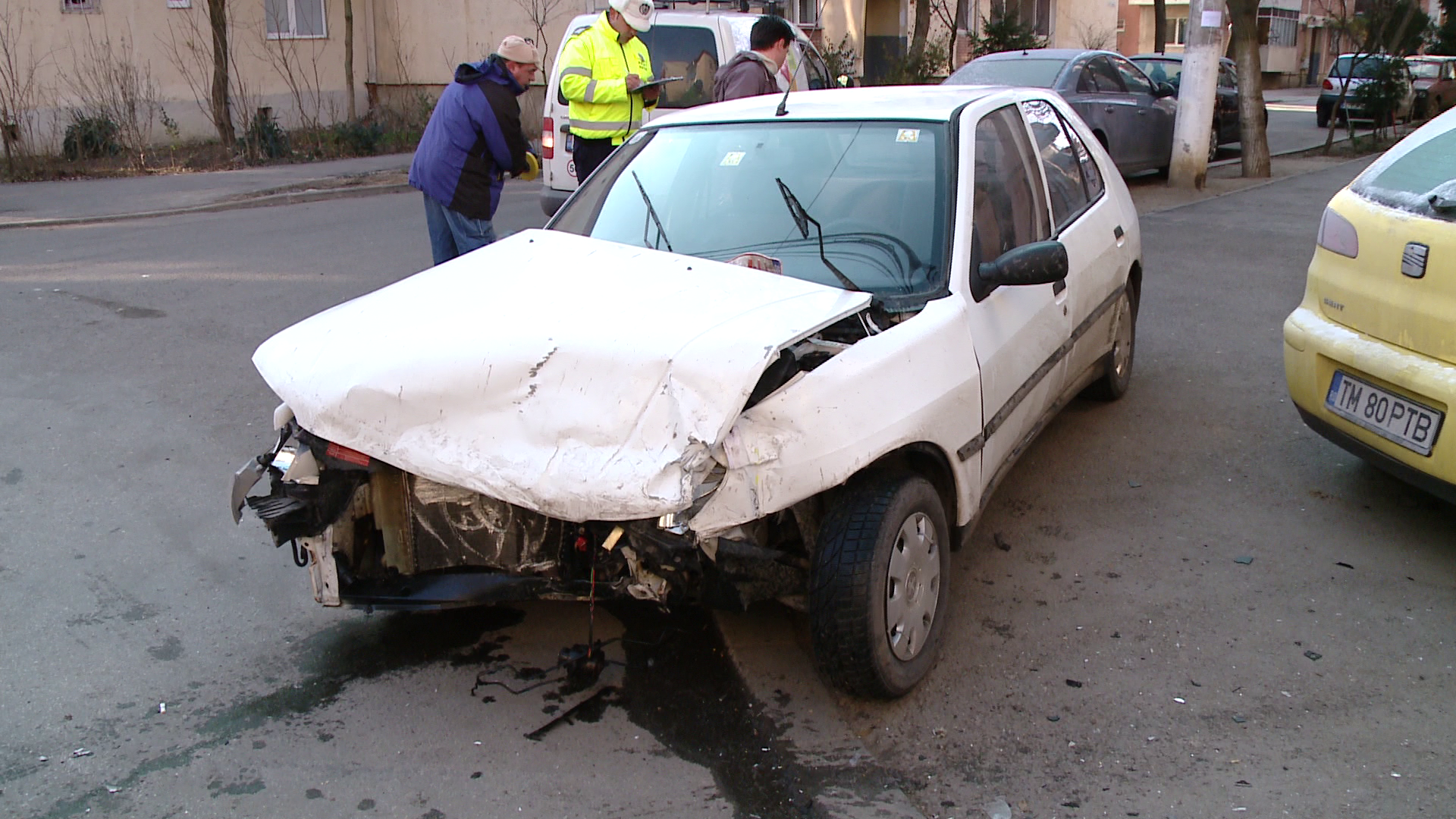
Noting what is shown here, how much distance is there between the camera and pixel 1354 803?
121 inches

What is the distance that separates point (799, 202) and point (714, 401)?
144 centimetres

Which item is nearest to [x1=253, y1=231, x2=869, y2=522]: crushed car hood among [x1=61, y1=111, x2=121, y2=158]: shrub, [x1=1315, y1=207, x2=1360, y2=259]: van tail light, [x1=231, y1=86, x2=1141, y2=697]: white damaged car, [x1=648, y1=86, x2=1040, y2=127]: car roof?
[x1=231, y1=86, x2=1141, y2=697]: white damaged car

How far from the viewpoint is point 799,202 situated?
4324 millimetres

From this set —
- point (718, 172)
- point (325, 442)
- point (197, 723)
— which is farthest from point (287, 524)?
point (718, 172)

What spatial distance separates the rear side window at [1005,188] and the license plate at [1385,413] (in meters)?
1.24

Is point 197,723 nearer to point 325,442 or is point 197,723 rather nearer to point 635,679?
point 325,442

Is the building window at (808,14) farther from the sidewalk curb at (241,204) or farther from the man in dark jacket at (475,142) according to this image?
the man in dark jacket at (475,142)

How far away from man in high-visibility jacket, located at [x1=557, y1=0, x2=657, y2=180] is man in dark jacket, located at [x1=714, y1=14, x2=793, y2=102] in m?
0.57

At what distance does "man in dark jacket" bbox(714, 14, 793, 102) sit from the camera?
314 inches

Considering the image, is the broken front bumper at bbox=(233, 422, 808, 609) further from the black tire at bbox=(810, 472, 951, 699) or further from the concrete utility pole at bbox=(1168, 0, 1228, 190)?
the concrete utility pole at bbox=(1168, 0, 1228, 190)

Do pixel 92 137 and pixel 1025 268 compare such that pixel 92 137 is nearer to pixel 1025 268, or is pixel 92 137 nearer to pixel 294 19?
pixel 294 19

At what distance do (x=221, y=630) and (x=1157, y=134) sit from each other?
13.3 meters

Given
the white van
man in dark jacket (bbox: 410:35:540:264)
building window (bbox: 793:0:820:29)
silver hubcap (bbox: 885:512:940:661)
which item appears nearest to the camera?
silver hubcap (bbox: 885:512:940:661)

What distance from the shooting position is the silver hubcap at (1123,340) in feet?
19.5
